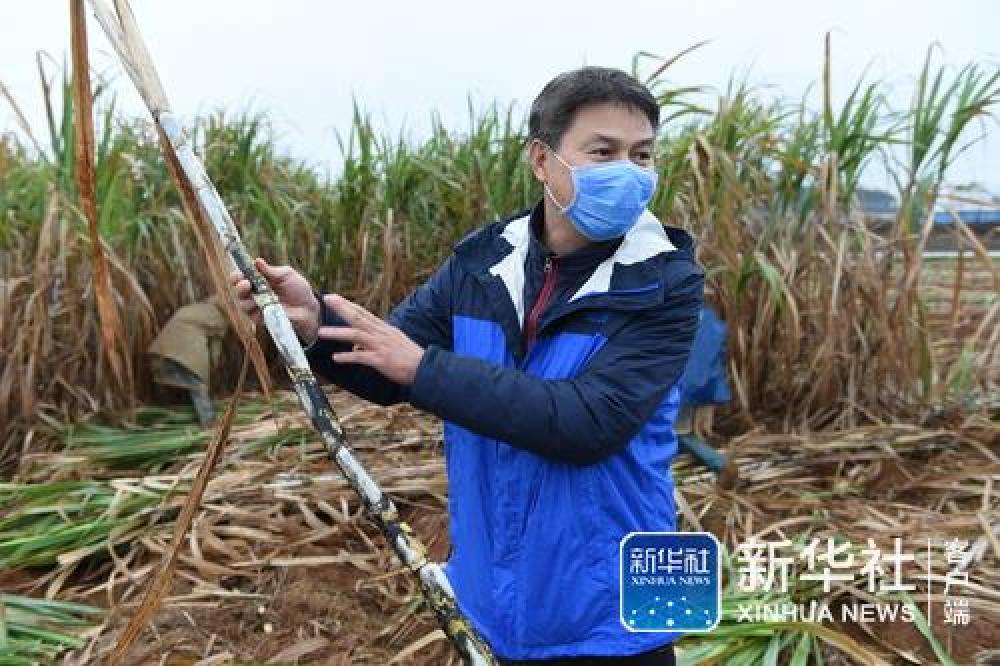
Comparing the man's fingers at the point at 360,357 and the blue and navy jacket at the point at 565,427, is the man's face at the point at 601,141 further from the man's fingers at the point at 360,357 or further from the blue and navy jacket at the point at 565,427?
the man's fingers at the point at 360,357

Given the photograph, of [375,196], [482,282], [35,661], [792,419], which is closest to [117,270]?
[375,196]

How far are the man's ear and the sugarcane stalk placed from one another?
54cm

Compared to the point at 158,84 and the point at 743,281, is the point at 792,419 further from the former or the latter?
the point at 158,84

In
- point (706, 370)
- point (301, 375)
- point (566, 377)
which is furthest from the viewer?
point (706, 370)

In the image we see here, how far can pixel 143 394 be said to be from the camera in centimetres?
439

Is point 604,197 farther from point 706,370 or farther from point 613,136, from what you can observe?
point 706,370

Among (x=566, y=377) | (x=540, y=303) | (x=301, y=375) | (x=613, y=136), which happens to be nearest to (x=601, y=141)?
(x=613, y=136)

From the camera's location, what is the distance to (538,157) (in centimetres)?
156

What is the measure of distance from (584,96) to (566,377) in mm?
398

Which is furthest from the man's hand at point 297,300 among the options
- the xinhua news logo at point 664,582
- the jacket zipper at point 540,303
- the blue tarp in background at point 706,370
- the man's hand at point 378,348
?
the blue tarp in background at point 706,370

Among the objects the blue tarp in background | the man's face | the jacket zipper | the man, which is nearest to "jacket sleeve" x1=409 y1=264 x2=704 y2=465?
the man

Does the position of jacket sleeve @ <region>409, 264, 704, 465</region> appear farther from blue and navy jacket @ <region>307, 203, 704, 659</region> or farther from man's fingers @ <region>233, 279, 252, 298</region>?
man's fingers @ <region>233, 279, 252, 298</region>

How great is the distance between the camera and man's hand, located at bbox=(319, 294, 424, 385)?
117 centimetres

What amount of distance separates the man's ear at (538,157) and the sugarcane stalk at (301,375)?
1.79 feet
